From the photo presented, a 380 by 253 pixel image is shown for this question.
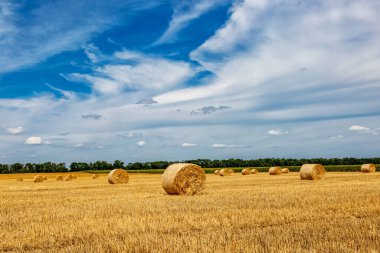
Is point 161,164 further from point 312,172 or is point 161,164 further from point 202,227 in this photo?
point 202,227

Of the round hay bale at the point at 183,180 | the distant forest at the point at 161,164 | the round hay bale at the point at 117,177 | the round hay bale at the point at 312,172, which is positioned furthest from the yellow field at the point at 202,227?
the distant forest at the point at 161,164

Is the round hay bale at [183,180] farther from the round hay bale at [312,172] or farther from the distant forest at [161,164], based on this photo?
the distant forest at [161,164]

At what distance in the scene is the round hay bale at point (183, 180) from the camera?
63.5ft

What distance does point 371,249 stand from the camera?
22.8 ft

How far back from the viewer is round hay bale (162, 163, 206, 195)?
63.5 ft

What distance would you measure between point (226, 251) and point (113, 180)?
26080 millimetres

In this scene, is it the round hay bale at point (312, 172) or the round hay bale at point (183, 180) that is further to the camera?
the round hay bale at point (312, 172)

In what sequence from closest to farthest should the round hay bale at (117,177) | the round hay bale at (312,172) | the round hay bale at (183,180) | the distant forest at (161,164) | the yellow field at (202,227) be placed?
the yellow field at (202,227)
the round hay bale at (183,180)
the round hay bale at (312,172)
the round hay bale at (117,177)
the distant forest at (161,164)

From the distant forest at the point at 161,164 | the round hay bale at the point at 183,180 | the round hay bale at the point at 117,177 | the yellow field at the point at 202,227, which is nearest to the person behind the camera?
the yellow field at the point at 202,227

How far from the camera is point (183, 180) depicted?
64.7 ft

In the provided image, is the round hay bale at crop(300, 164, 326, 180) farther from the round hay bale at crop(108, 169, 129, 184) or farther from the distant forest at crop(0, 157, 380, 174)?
the distant forest at crop(0, 157, 380, 174)

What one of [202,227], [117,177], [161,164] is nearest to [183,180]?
[202,227]

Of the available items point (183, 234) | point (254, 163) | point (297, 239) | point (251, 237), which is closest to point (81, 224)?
point (183, 234)

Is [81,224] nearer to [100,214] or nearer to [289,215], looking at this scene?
[100,214]
